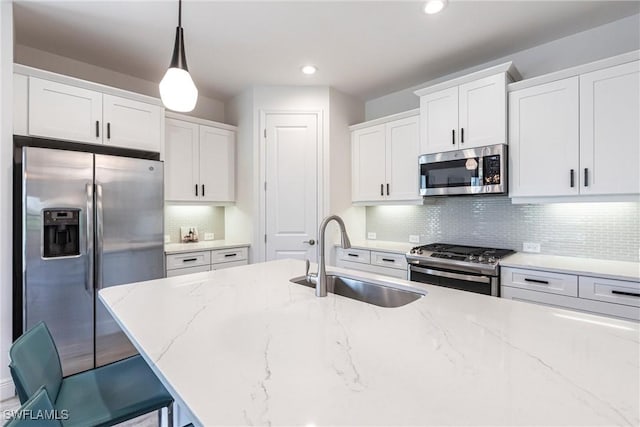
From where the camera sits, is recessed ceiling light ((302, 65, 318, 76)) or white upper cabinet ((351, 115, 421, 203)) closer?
recessed ceiling light ((302, 65, 318, 76))

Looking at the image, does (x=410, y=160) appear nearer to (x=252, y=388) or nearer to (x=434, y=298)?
(x=434, y=298)

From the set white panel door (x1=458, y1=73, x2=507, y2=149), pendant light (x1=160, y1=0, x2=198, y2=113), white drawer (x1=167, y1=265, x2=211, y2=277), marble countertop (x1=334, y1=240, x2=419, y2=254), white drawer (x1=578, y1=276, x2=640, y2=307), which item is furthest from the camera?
marble countertop (x1=334, y1=240, x2=419, y2=254)

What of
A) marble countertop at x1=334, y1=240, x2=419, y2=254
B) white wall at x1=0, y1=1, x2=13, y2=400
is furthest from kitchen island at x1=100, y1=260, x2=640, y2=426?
marble countertop at x1=334, y1=240, x2=419, y2=254

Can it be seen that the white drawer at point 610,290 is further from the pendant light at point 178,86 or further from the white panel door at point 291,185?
the pendant light at point 178,86

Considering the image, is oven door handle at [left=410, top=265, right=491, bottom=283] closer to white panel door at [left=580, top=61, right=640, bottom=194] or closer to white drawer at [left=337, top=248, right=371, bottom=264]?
white drawer at [left=337, top=248, right=371, bottom=264]

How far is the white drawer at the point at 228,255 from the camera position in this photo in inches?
125

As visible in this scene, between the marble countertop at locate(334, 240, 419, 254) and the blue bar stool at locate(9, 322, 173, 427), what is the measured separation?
2.21 metres

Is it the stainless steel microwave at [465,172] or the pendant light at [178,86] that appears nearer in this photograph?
the pendant light at [178,86]

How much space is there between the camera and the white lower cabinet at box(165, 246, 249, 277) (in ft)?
9.53

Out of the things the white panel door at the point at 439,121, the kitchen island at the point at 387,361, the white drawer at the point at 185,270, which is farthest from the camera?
the white drawer at the point at 185,270

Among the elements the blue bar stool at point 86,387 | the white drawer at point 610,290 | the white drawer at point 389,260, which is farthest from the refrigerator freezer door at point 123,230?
the white drawer at point 610,290

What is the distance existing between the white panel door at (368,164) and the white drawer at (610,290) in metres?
1.84

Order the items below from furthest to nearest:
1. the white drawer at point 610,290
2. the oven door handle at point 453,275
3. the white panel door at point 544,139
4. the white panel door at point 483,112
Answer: the white panel door at point 483,112 < the oven door handle at point 453,275 < the white panel door at point 544,139 < the white drawer at point 610,290

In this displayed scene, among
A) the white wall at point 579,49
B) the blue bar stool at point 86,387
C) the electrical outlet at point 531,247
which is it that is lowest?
the blue bar stool at point 86,387
